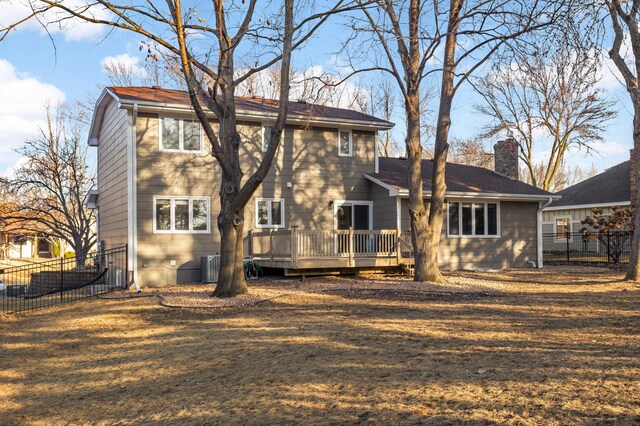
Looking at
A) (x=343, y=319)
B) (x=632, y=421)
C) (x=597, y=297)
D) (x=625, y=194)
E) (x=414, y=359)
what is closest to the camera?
(x=632, y=421)

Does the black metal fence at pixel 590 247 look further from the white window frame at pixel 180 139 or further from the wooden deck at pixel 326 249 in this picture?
the white window frame at pixel 180 139

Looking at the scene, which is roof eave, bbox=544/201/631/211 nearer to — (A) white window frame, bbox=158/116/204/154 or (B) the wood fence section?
(B) the wood fence section

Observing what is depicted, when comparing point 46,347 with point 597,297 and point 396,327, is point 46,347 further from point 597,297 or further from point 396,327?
point 597,297

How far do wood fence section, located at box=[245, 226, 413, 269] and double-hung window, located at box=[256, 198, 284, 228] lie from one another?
325 millimetres

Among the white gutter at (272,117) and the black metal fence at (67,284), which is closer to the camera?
the black metal fence at (67,284)

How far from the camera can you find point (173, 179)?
16531 millimetres

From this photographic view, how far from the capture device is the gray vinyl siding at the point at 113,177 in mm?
16578

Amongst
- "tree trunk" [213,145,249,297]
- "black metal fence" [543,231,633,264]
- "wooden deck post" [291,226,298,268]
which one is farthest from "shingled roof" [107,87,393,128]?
"black metal fence" [543,231,633,264]

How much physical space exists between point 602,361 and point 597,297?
660 centimetres

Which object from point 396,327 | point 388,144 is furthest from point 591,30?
point 388,144

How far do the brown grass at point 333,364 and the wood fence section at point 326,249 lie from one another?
414 centimetres

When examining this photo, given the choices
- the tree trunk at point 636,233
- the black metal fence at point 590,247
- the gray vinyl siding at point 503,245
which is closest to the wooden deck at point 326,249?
the gray vinyl siding at point 503,245

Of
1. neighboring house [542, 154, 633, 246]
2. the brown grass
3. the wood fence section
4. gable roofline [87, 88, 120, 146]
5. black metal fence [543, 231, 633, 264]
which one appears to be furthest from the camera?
neighboring house [542, 154, 633, 246]

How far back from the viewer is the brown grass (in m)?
4.70
